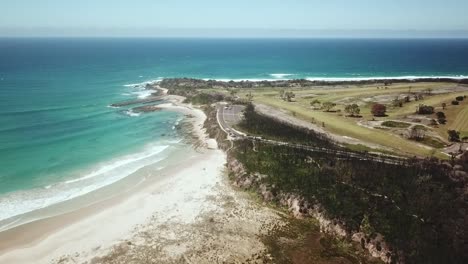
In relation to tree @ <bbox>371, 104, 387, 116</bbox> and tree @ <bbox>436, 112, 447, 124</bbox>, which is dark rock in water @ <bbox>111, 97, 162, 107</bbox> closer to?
tree @ <bbox>371, 104, 387, 116</bbox>

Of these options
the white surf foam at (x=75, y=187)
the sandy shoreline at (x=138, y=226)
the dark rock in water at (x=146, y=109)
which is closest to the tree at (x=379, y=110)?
the sandy shoreline at (x=138, y=226)

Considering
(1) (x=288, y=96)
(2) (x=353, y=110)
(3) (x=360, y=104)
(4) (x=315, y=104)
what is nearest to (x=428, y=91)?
(3) (x=360, y=104)

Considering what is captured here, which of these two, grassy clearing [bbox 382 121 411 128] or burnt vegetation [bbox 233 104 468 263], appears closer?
burnt vegetation [bbox 233 104 468 263]

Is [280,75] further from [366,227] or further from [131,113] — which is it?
[366,227]

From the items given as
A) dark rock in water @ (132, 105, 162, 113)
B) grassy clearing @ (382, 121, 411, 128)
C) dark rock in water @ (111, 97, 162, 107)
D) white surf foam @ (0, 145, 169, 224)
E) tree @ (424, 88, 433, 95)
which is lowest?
white surf foam @ (0, 145, 169, 224)

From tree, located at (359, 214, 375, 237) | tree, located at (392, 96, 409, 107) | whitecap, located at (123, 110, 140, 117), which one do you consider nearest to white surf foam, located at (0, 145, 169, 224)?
whitecap, located at (123, 110, 140, 117)

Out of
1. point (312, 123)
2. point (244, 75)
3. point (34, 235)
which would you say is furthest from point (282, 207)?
point (244, 75)

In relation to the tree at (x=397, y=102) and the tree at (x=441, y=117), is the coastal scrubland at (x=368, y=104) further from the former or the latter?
the tree at (x=441, y=117)

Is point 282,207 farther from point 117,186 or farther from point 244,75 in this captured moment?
point 244,75

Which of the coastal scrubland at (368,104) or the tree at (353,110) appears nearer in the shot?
the coastal scrubland at (368,104)
